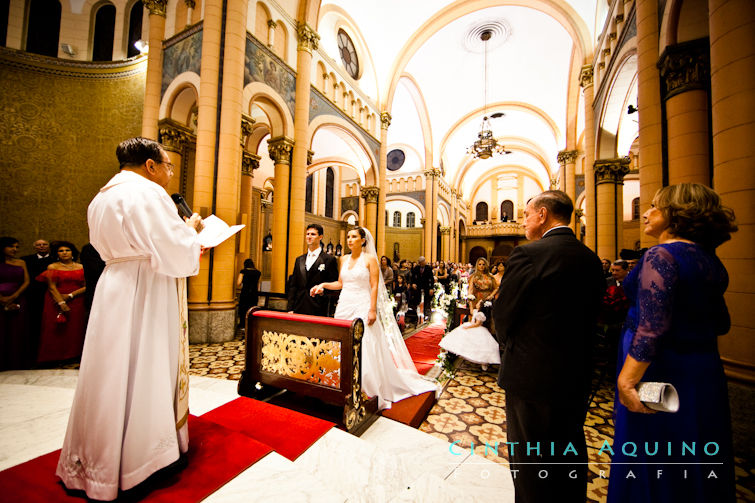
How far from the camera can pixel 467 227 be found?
31109mm

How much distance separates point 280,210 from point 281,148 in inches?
61.3

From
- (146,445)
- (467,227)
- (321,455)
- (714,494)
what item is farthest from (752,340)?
(467,227)

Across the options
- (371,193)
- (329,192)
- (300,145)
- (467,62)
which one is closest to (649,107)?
(300,145)

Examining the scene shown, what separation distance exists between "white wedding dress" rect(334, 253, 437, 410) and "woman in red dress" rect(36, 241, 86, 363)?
407 cm

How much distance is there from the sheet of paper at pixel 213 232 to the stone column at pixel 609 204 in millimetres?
8446

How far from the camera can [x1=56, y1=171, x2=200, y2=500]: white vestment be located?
55.4 inches

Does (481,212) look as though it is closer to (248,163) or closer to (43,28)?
(248,163)

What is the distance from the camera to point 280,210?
746 cm

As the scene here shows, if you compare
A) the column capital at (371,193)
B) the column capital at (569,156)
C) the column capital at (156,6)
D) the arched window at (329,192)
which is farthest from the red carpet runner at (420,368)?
the arched window at (329,192)

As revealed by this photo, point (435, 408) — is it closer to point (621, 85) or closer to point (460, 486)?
point (460, 486)

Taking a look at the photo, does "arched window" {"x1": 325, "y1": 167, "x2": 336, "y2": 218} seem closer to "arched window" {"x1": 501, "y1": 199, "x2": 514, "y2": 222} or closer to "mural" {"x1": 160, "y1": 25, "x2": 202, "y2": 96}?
"mural" {"x1": 160, "y1": 25, "x2": 202, "y2": 96}

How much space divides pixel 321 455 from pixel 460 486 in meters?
0.98

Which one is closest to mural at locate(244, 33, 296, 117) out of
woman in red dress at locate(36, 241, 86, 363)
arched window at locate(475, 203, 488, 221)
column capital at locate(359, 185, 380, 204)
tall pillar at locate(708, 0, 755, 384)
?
woman in red dress at locate(36, 241, 86, 363)

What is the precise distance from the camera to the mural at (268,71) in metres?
6.23
